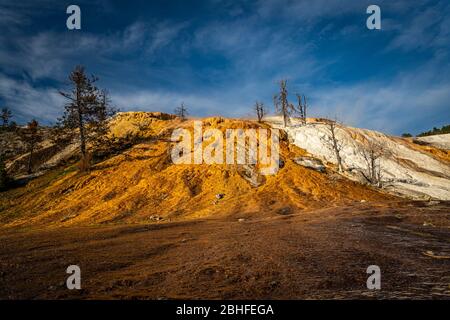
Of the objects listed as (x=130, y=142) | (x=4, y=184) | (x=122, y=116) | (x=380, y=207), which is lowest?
(x=380, y=207)

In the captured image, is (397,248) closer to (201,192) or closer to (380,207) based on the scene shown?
(380,207)

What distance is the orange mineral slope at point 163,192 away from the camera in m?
28.7

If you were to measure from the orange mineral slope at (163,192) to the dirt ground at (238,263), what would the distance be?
11.9m

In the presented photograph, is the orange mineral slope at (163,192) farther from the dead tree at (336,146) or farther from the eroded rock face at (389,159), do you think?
the eroded rock face at (389,159)

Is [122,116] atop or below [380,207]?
atop

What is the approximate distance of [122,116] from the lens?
54.6m

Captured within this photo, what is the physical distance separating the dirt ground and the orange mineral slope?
38.9 ft

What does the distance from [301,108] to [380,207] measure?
3703 cm

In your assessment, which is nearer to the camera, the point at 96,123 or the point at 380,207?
the point at 380,207

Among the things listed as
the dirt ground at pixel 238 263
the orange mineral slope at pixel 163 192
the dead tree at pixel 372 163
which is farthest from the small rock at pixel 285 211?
the dead tree at pixel 372 163

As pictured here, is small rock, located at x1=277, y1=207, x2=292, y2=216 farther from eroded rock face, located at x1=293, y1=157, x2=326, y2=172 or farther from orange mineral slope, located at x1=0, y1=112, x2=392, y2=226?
eroded rock face, located at x1=293, y1=157, x2=326, y2=172
